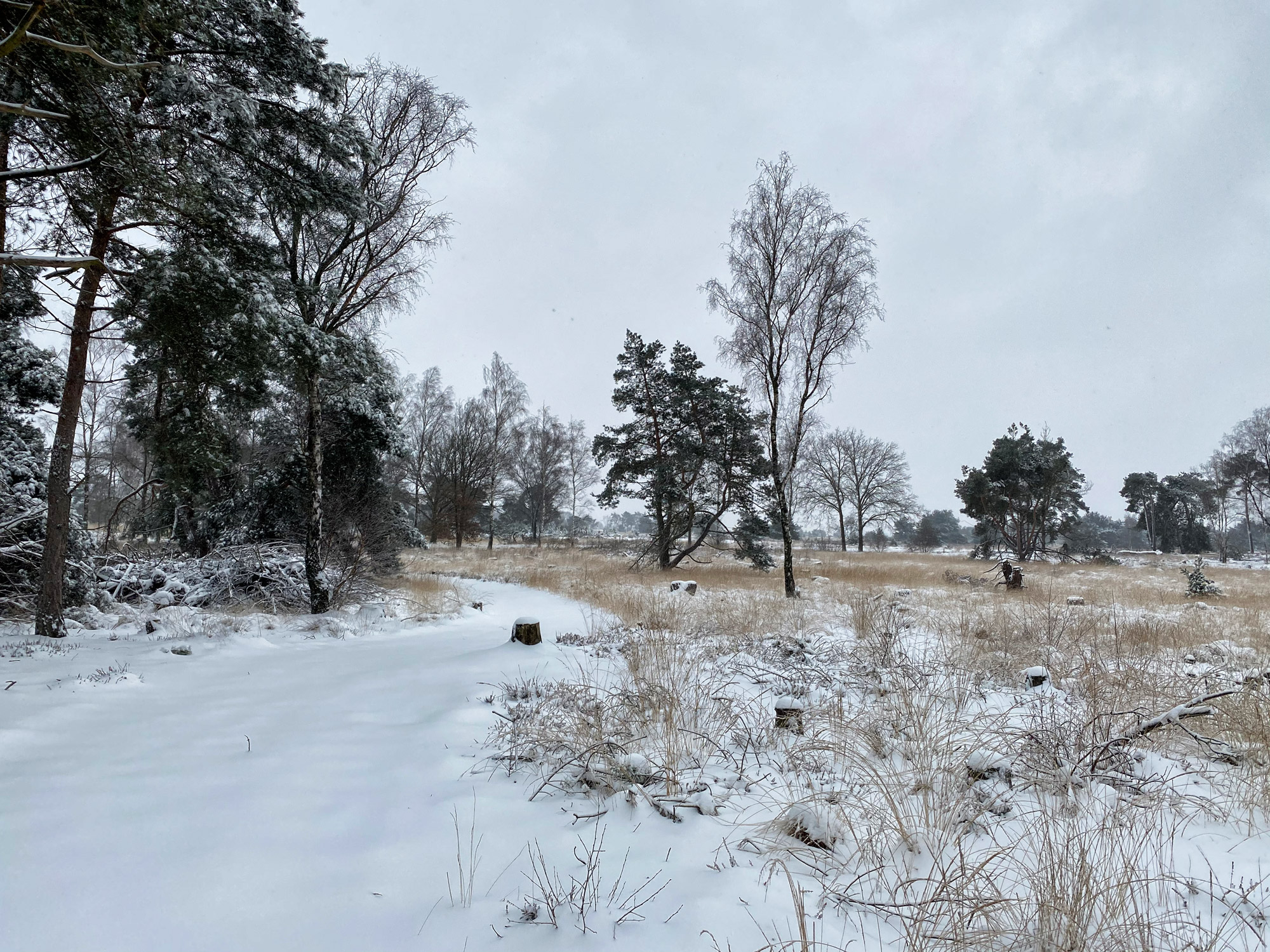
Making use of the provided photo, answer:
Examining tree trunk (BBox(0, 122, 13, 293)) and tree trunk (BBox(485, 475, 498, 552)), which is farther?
tree trunk (BBox(485, 475, 498, 552))

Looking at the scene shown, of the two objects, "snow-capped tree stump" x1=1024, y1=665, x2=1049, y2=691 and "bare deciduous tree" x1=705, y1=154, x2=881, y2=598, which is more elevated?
"bare deciduous tree" x1=705, y1=154, x2=881, y2=598

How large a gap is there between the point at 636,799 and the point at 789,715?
120 cm

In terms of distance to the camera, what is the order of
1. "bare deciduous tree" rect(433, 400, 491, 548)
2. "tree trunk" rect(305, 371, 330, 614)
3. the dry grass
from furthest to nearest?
"bare deciduous tree" rect(433, 400, 491, 548) → "tree trunk" rect(305, 371, 330, 614) → the dry grass

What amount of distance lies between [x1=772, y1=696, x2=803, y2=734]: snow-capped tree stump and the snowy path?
1.05 meters

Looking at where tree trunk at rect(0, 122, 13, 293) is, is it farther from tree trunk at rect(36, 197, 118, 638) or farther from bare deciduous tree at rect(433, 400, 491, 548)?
bare deciduous tree at rect(433, 400, 491, 548)

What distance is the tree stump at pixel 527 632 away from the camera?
541 centimetres

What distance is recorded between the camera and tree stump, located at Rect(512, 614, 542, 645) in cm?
541

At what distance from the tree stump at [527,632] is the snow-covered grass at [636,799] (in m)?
0.19

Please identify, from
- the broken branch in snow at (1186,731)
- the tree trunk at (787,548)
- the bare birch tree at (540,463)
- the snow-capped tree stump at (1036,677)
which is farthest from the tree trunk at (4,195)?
the bare birch tree at (540,463)

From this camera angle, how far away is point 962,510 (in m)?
24.8

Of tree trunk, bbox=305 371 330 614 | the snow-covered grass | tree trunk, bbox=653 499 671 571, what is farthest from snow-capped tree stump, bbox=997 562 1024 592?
tree trunk, bbox=305 371 330 614

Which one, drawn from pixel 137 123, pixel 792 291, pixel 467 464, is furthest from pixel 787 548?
pixel 467 464

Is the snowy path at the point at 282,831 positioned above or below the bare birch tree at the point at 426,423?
below

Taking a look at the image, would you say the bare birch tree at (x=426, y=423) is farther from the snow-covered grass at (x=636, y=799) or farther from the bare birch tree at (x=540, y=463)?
the snow-covered grass at (x=636, y=799)
